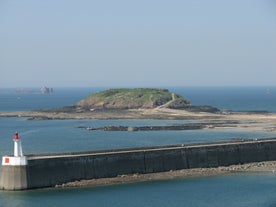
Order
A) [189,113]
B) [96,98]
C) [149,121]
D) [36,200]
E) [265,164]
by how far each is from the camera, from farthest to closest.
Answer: [96,98], [189,113], [149,121], [265,164], [36,200]

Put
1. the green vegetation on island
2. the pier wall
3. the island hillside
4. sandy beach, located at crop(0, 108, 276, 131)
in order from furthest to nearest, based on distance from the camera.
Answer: the green vegetation on island, the island hillside, sandy beach, located at crop(0, 108, 276, 131), the pier wall

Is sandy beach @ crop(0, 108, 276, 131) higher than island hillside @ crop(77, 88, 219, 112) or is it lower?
lower

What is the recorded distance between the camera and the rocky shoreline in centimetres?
3788

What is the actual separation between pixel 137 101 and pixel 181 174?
76241 millimetres

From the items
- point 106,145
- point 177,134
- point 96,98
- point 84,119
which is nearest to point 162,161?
point 106,145

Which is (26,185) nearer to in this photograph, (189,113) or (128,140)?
(128,140)

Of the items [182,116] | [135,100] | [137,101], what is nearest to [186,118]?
[182,116]

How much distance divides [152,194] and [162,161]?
616 cm

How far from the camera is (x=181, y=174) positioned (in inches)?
1618

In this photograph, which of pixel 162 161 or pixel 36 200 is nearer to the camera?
pixel 36 200

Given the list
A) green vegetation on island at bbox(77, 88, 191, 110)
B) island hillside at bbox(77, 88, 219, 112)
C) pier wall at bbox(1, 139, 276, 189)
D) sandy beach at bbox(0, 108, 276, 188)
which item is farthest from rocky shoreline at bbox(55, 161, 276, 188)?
green vegetation on island at bbox(77, 88, 191, 110)

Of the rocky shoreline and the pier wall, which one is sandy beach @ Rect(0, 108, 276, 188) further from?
the pier wall

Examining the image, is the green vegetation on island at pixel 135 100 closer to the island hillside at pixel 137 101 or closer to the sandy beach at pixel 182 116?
the island hillside at pixel 137 101

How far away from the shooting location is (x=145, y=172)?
4081 cm
